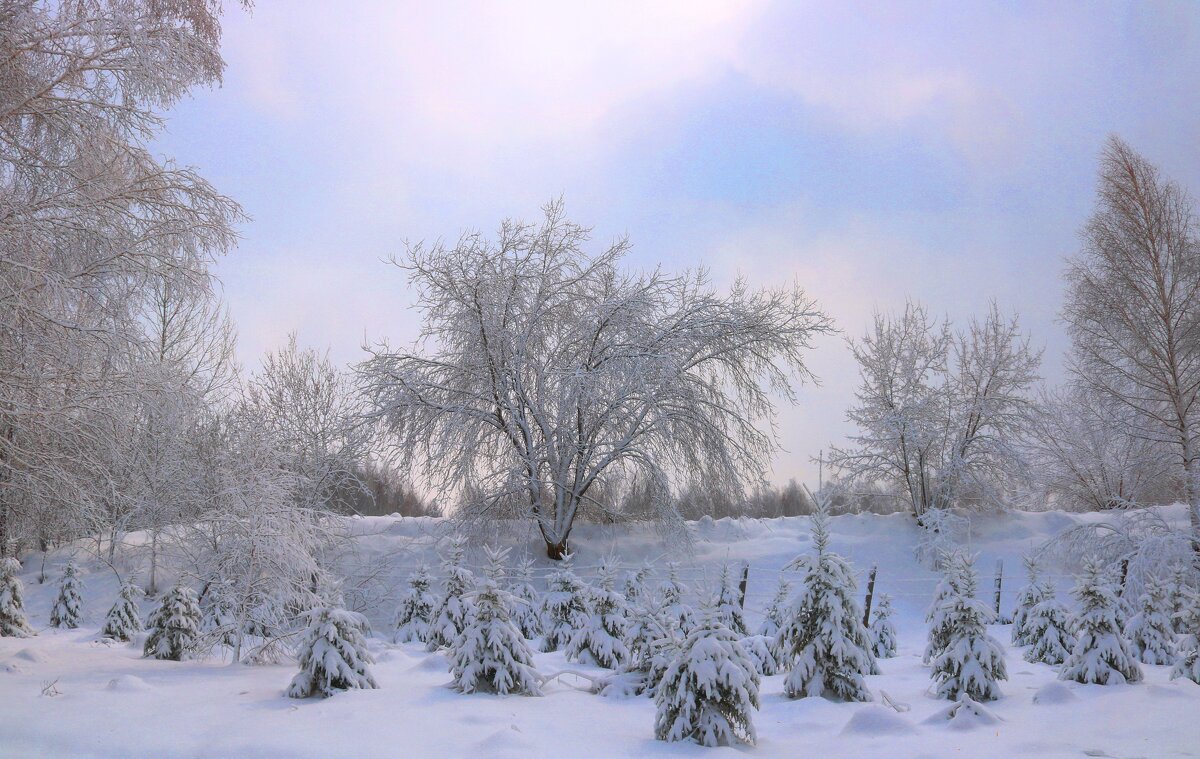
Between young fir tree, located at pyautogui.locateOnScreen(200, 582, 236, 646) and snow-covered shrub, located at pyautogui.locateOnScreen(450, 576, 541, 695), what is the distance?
350cm

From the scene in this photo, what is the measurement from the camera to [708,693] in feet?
19.0

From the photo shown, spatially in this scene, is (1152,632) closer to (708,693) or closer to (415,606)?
(708,693)

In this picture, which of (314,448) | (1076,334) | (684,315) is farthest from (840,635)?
(314,448)

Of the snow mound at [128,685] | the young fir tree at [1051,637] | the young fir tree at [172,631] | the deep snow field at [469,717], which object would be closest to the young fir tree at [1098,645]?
the deep snow field at [469,717]

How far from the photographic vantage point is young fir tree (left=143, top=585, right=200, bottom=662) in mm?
9898

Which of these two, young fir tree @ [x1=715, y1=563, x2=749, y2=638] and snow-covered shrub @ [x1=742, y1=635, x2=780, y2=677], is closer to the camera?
snow-covered shrub @ [x1=742, y1=635, x2=780, y2=677]

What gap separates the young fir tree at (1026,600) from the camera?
11.6 metres

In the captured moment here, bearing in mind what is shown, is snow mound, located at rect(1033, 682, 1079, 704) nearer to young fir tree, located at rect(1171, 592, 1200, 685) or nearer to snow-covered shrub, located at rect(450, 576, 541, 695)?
young fir tree, located at rect(1171, 592, 1200, 685)

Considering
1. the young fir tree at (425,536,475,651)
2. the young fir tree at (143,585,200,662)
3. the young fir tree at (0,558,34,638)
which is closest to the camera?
the young fir tree at (425,536,475,651)

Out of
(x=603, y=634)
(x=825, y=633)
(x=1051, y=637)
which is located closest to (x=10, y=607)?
(x=603, y=634)

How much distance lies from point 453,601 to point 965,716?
5.62 meters

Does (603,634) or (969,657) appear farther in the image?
(603,634)

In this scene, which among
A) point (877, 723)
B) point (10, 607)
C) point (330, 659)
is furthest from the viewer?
point (10, 607)

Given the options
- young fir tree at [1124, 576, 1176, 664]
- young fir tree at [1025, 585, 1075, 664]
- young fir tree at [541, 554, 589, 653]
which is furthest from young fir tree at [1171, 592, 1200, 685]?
young fir tree at [541, 554, 589, 653]
